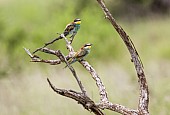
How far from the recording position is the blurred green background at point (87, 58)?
5.96m

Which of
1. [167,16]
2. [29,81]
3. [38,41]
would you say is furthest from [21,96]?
[167,16]

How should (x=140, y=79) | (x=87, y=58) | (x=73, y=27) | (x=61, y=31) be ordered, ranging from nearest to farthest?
(x=140, y=79)
(x=73, y=27)
(x=87, y=58)
(x=61, y=31)

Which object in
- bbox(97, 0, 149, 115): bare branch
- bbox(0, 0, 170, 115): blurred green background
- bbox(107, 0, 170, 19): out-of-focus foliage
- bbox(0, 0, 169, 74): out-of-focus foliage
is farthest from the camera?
bbox(107, 0, 170, 19): out-of-focus foliage

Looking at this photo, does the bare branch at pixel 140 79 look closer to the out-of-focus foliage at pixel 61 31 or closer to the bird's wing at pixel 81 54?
the bird's wing at pixel 81 54

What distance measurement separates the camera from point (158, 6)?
72.8ft

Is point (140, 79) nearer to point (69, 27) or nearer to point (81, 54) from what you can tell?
point (81, 54)

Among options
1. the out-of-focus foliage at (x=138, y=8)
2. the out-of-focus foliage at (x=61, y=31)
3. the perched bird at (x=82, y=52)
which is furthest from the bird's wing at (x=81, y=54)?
the out-of-focus foliage at (x=138, y=8)

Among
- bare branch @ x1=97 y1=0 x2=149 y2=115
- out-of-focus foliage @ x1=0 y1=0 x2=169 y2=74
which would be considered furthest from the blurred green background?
bare branch @ x1=97 y1=0 x2=149 y2=115

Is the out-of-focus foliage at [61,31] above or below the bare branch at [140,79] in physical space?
above

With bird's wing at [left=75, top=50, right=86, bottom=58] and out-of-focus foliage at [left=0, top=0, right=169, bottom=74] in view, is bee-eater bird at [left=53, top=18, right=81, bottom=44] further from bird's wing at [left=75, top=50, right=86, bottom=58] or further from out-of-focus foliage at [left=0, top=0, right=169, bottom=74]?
out-of-focus foliage at [left=0, top=0, right=169, bottom=74]

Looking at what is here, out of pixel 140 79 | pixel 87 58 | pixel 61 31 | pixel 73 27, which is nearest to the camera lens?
pixel 140 79

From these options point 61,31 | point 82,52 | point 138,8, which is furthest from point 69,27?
point 138,8

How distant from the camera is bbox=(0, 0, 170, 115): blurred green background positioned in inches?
235

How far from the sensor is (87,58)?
8.82m
